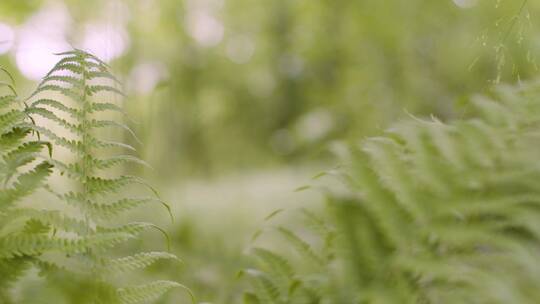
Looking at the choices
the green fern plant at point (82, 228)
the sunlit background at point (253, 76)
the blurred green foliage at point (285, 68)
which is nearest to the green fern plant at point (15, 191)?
the green fern plant at point (82, 228)

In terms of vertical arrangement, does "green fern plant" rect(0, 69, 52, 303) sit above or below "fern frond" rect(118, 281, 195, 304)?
above

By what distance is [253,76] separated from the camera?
5609mm

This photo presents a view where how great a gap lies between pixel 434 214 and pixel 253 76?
4922mm

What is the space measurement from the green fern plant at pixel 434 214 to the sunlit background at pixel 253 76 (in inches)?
46.5

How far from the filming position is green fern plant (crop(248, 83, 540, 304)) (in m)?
0.73

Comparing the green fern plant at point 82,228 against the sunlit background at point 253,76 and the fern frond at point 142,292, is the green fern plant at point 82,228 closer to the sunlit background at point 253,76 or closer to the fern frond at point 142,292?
the fern frond at point 142,292

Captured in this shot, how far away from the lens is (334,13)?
4.91m

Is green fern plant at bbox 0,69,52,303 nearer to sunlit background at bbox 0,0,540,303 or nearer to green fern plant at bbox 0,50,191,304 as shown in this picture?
green fern plant at bbox 0,50,191,304

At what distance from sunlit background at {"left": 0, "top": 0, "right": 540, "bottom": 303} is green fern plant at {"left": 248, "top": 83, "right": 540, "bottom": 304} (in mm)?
1182

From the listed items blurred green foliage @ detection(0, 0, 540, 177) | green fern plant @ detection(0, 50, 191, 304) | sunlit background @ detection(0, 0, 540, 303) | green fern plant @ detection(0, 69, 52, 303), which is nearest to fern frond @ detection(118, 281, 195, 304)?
green fern plant @ detection(0, 50, 191, 304)

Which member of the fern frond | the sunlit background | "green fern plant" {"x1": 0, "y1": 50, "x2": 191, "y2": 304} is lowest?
the fern frond

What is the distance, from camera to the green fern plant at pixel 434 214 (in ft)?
2.39

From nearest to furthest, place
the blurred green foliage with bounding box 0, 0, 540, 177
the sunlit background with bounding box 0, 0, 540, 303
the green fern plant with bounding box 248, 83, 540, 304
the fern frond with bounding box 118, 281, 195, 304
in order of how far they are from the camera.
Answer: the green fern plant with bounding box 248, 83, 540, 304 → the fern frond with bounding box 118, 281, 195, 304 → the sunlit background with bounding box 0, 0, 540, 303 → the blurred green foliage with bounding box 0, 0, 540, 177

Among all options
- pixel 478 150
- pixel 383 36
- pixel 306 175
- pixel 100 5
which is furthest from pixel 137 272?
pixel 383 36
